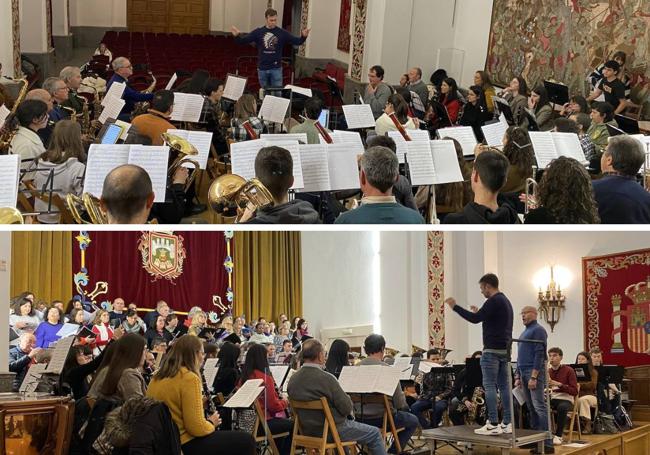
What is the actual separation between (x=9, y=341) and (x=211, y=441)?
901 mm

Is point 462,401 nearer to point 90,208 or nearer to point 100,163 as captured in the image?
point 90,208

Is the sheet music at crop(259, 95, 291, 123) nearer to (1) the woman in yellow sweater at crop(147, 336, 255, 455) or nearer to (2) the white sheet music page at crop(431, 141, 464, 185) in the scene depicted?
(2) the white sheet music page at crop(431, 141, 464, 185)

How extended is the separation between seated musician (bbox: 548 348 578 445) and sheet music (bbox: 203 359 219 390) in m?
A: 1.41

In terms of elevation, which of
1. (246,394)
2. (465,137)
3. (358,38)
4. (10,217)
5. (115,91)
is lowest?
(246,394)

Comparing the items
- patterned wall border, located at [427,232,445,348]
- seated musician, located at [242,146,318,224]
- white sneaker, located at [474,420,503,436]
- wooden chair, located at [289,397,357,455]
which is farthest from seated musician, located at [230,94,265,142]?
white sneaker, located at [474,420,503,436]

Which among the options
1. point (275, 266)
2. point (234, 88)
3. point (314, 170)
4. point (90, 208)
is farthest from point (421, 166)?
point (234, 88)

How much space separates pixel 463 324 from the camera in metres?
3.34

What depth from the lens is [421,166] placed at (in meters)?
6.42

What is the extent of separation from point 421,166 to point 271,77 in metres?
8.01

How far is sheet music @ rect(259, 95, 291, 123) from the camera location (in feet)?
32.4

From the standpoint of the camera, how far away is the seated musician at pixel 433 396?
10.4 ft

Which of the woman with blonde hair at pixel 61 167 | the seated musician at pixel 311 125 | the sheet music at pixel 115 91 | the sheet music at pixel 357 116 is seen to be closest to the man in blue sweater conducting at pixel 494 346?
the woman with blonde hair at pixel 61 167

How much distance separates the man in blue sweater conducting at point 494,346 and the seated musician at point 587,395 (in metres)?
0.26

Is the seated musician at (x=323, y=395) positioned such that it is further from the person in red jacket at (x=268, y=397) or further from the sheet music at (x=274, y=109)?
the sheet music at (x=274, y=109)
